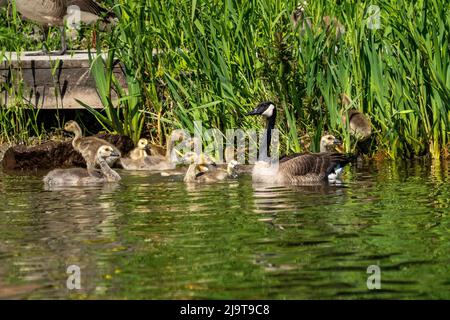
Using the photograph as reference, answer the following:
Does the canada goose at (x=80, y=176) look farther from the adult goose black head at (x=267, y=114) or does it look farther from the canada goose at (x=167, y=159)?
the adult goose black head at (x=267, y=114)

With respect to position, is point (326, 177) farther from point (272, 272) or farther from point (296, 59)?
point (272, 272)

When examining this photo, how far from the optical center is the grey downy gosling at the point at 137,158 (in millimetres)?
14820

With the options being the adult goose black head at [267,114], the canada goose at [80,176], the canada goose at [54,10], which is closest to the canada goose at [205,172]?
the adult goose black head at [267,114]

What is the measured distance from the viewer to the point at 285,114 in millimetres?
14078

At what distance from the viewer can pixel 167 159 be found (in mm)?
14945

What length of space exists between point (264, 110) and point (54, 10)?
5.82 meters

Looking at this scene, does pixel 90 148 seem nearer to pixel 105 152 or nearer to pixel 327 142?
pixel 105 152

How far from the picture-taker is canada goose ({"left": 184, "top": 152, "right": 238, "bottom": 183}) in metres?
13.2

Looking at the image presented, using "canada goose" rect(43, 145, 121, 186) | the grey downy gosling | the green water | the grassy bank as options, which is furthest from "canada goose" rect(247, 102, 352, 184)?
the grey downy gosling

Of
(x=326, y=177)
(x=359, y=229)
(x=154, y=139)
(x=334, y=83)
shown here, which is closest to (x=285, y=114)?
(x=334, y=83)

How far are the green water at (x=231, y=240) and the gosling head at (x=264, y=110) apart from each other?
1.01 metres

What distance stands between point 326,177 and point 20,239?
435cm

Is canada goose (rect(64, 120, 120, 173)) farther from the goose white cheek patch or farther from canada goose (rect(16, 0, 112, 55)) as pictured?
canada goose (rect(16, 0, 112, 55))

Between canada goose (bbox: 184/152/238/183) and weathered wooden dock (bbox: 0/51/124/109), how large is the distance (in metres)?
3.23
